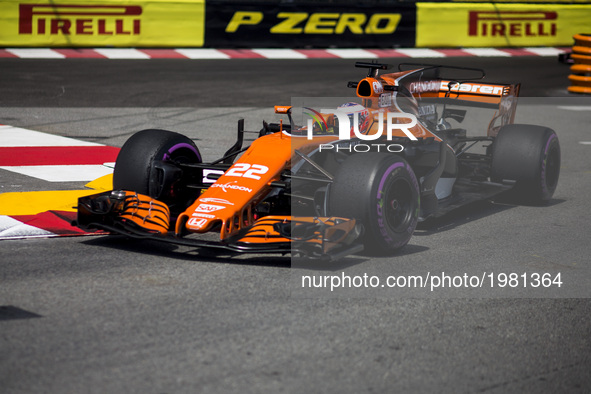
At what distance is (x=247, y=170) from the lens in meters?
6.29

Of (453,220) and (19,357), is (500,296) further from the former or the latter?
(19,357)

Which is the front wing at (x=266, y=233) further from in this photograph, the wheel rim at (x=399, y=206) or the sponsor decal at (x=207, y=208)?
the wheel rim at (x=399, y=206)

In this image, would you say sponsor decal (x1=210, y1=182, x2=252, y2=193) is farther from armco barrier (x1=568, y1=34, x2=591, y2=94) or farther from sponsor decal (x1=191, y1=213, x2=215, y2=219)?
armco barrier (x1=568, y1=34, x2=591, y2=94)

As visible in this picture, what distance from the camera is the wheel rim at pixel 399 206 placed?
6.22m

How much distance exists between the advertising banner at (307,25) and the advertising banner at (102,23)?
0.48m

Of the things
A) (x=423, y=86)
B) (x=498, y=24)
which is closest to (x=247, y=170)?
(x=423, y=86)

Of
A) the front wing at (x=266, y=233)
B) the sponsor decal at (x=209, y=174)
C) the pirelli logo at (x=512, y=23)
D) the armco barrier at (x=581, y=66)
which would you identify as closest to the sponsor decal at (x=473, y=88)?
the sponsor decal at (x=209, y=174)

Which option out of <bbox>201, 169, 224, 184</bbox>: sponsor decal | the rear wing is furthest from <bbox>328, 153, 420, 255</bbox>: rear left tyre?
the rear wing

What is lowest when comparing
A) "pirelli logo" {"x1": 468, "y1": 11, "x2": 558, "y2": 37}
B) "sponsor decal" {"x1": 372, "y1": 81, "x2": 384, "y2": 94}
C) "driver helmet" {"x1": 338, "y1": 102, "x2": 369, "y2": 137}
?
"driver helmet" {"x1": 338, "y1": 102, "x2": 369, "y2": 137}

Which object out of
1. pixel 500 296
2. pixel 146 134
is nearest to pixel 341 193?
pixel 500 296

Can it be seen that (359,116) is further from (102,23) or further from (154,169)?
(102,23)

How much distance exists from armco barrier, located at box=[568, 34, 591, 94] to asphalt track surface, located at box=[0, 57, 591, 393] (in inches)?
343

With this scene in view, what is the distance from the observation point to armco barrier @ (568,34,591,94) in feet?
53.0

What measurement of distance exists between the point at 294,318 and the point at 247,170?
1694 mm
